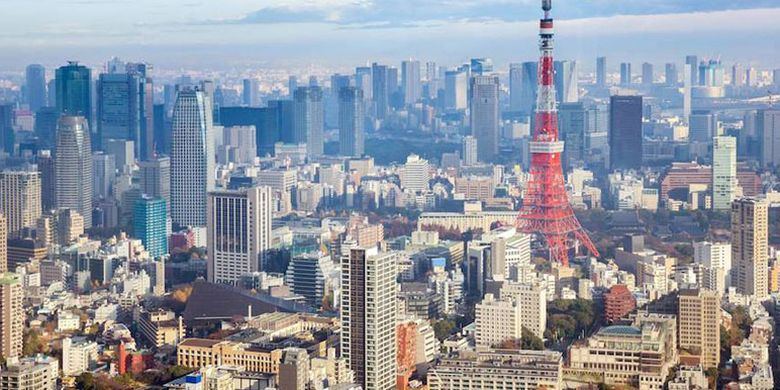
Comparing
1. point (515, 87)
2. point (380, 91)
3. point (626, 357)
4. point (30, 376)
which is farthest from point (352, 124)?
point (30, 376)

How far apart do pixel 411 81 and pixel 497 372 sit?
12104 mm

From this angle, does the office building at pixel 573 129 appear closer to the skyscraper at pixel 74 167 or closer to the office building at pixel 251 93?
the office building at pixel 251 93

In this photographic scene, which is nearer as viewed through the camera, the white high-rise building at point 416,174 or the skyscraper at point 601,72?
the skyscraper at point 601,72

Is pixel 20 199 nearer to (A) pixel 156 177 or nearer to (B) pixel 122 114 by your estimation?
(A) pixel 156 177

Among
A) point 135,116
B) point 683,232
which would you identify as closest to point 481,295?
point 683,232

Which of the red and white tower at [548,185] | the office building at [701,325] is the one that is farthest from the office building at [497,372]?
the red and white tower at [548,185]

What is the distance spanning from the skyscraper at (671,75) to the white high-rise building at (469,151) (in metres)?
4.56

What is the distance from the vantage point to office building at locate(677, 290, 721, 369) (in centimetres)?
982

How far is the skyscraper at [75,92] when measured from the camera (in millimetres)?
17500

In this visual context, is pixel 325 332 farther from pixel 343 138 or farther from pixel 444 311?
pixel 343 138

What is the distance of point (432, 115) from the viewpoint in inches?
927

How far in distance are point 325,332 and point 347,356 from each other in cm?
103

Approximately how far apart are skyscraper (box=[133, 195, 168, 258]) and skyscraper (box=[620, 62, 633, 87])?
17.1 feet

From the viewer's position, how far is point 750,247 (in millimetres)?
12484
